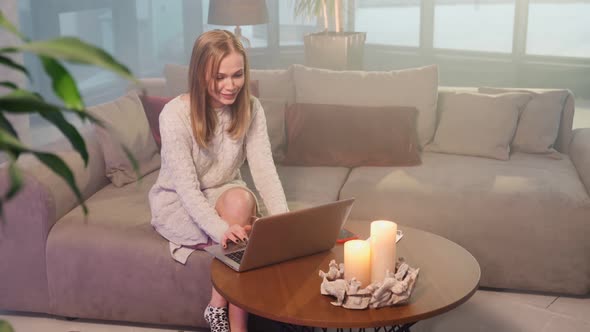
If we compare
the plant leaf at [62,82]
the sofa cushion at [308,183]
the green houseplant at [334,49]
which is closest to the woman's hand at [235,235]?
the sofa cushion at [308,183]

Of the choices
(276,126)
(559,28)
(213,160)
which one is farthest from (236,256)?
(559,28)

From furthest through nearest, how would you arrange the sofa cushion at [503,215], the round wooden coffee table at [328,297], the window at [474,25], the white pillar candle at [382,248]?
the window at [474,25] < the sofa cushion at [503,215] < the white pillar candle at [382,248] < the round wooden coffee table at [328,297]

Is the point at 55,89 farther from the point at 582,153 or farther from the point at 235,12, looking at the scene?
the point at 235,12

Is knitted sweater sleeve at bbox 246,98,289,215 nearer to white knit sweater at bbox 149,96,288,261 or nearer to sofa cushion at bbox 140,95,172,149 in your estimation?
white knit sweater at bbox 149,96,288,261

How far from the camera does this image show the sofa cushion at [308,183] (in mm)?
3014

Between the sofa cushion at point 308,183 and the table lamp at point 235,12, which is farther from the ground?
the table lamp at point 235,12

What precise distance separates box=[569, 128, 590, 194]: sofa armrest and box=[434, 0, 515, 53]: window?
6.04 feet

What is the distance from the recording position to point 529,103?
345 cm

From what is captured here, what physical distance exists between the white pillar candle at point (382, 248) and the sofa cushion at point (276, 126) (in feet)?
4.96

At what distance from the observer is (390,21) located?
5.45 m

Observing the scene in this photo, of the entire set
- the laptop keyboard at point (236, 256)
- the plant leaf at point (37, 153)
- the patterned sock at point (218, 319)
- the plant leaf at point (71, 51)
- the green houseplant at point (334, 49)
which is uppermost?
the plant leaf at point (71, 51)

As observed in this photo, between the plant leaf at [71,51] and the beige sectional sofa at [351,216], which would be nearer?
the plant leaf at [71,51]

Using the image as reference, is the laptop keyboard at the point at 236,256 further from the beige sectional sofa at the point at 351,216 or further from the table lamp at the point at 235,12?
the table lamp at the point at 235,12

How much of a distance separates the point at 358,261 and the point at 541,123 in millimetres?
1816
